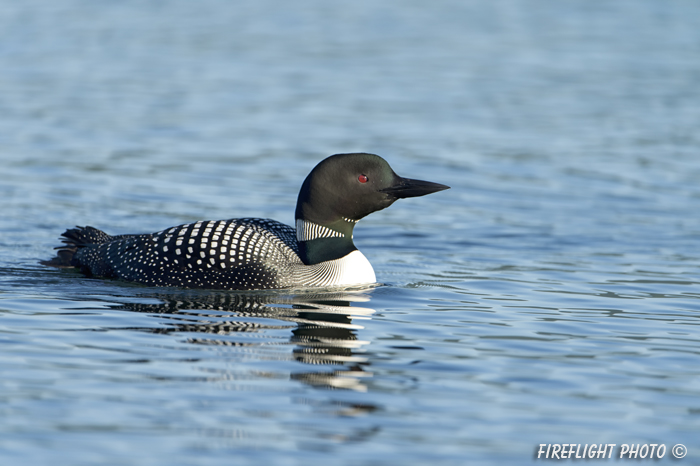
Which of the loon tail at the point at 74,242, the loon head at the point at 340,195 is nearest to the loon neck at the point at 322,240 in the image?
the loon head at the point at 340,195

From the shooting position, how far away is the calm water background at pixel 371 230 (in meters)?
3.72

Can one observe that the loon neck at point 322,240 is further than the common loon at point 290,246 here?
Yes

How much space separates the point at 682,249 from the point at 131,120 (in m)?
6.46

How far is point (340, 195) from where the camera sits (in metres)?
5.87

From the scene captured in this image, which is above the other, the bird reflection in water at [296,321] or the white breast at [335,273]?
the white breast at [335,273]

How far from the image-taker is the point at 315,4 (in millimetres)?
20578

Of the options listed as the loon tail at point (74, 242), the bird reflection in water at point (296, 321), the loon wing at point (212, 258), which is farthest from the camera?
the loon tail at point (74, 242)

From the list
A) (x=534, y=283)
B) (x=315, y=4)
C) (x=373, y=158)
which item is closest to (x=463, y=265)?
(x=534, y=283)

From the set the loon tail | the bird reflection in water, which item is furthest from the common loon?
the loon tail

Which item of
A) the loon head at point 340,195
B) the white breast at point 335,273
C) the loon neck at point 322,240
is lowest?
the white breast at point 335,273

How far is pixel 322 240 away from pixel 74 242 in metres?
1.61

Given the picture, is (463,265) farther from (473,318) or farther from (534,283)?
(473,318)

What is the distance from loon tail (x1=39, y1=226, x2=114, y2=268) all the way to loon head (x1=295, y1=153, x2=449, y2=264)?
4.27 ft

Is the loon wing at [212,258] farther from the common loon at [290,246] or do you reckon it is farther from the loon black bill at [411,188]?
the loon black bill at [411,188]
